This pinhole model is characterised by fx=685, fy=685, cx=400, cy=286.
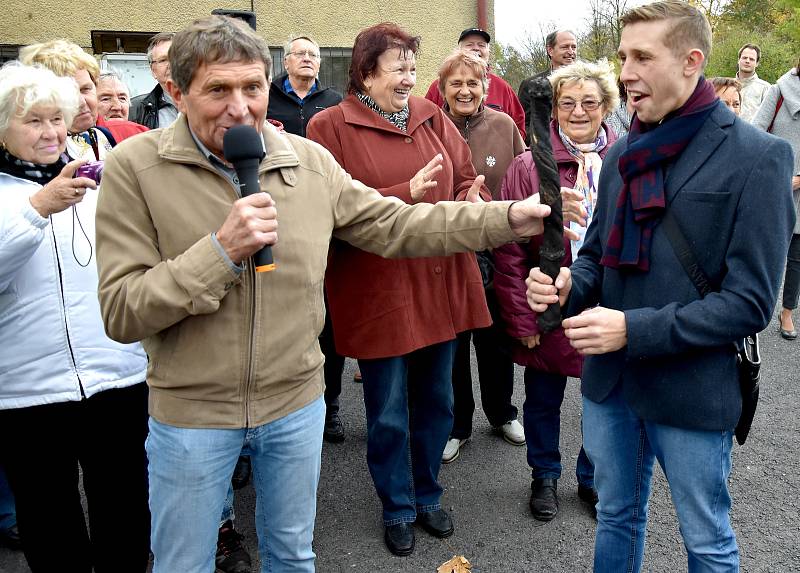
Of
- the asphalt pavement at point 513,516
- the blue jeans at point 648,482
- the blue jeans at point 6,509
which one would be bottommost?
the asphalt pavement at point 513,516

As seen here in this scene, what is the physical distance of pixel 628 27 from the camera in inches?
84.7

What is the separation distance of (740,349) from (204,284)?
164 centimetres

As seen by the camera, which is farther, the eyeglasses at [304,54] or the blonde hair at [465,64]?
the eyeglasses at [304,54]

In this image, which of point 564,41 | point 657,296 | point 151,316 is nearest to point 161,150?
point 151,316

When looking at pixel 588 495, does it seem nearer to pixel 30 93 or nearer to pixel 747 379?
pixel 747 379

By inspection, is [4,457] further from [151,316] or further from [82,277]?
[151,316]

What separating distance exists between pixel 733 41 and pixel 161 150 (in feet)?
59.4

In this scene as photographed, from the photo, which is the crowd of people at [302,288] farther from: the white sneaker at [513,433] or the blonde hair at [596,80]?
the white sneaker at [513,433]

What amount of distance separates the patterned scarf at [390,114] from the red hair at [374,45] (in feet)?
0.16

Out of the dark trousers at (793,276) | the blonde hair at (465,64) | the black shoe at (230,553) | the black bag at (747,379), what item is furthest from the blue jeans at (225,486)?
the dark trousers at (793,276)

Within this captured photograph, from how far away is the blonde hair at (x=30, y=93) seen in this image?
243cm

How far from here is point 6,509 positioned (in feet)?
11.2

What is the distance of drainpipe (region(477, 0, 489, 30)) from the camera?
11695 millimetres

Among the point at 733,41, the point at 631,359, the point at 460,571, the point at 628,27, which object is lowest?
the point at 460,571
